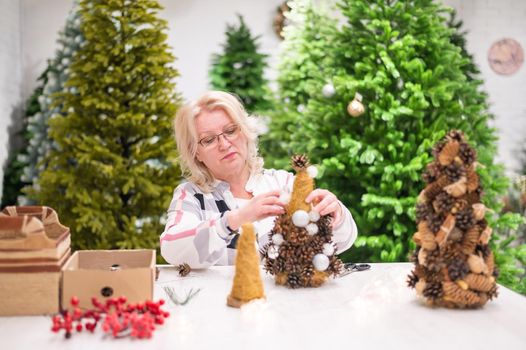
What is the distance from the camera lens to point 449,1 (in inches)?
226

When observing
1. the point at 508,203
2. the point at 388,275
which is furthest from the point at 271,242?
the point at 508,203

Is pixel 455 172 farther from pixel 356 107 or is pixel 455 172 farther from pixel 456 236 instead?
pixel 356 107

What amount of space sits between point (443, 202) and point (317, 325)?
1.36 feet

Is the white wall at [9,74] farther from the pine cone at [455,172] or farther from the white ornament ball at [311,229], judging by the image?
the pine cone at [455,172]

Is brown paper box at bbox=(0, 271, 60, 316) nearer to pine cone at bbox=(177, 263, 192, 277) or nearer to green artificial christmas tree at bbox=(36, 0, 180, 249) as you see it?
pine cone at bbox=(177, 263, 192, 277)

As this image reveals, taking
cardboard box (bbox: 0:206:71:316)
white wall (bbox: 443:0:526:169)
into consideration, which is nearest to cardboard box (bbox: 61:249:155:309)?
cardboard box (bbox: 0:206:71:316)

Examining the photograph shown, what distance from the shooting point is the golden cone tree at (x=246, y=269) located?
4.43ft

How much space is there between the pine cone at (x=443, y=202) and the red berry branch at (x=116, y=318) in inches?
26.6

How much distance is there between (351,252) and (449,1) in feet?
11.1

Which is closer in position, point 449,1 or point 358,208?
point 358,208

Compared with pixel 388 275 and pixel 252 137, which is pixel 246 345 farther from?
pixel 252 137

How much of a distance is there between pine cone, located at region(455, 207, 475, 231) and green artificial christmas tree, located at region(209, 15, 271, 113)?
4409mm

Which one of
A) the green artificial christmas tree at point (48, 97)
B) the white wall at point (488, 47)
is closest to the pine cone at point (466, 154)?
the green artificial christmas tree at point (48, 97)

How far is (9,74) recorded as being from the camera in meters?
5.12
